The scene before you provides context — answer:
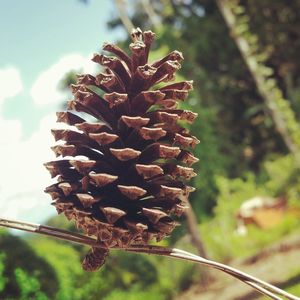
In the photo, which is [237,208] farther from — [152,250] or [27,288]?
[152,250]

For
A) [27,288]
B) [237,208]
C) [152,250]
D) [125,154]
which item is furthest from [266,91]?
[152,250]

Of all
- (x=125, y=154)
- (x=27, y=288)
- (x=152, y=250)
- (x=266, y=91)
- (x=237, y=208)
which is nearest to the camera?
(x=152, y=250)

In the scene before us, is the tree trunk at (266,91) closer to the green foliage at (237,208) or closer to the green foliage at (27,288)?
the green foliage at (237,208)

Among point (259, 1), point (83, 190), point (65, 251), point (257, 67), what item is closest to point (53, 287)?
point (65, 251)

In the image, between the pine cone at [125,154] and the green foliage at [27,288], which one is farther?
the green foliage at [27,288]

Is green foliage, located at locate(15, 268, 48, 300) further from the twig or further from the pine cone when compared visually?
the twig

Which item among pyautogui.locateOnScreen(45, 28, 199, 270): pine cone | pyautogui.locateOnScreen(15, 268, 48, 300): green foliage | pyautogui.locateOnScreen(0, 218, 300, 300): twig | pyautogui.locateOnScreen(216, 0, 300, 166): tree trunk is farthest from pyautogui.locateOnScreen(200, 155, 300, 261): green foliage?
pyautogui.locateOnScreen(0, 218, 300, 300): twig

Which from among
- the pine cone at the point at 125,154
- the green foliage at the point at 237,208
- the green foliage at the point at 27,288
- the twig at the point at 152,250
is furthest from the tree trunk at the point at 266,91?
the twig at the point at 152,250

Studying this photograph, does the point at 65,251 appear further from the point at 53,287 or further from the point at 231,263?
the point at 231,263
